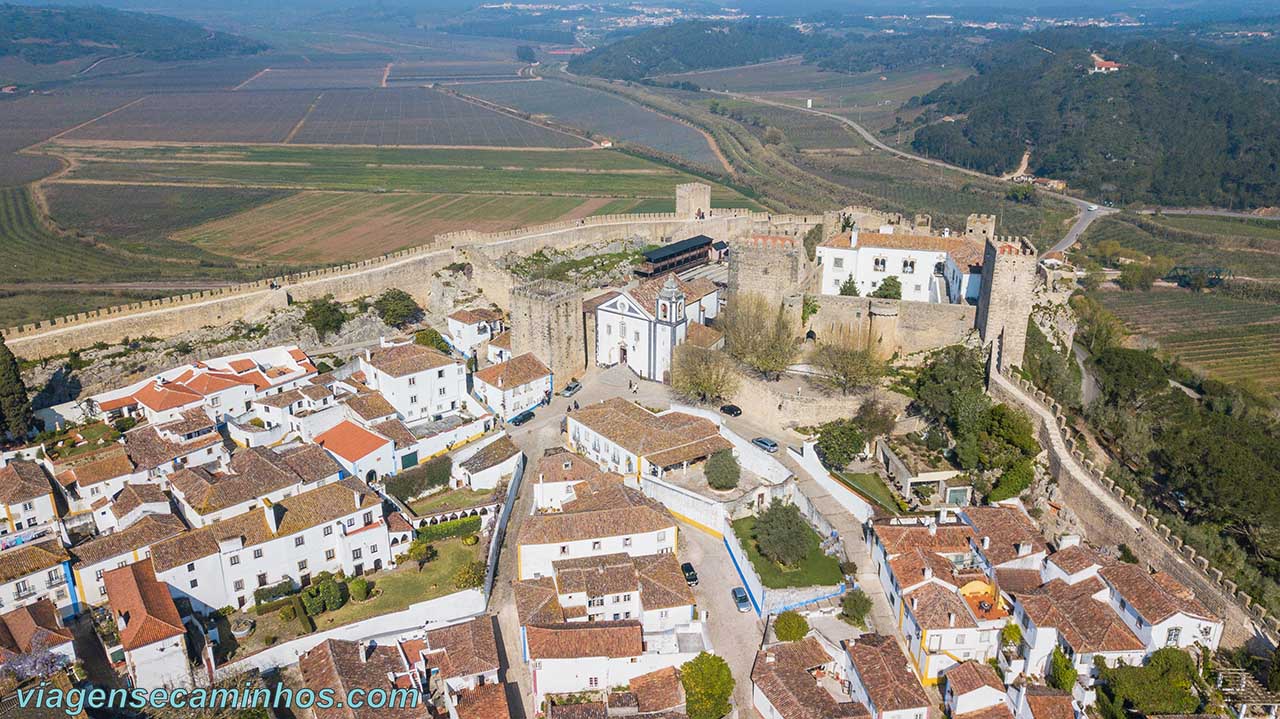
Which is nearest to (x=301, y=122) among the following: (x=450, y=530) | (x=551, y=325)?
(x=551, y=325)

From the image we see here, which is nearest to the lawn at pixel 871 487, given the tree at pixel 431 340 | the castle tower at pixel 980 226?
the castle tower at pixel 980 226

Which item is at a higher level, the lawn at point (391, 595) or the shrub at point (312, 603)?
the shrub at point (312, 603)

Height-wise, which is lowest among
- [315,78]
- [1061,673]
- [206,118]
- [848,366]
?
[1061,673]

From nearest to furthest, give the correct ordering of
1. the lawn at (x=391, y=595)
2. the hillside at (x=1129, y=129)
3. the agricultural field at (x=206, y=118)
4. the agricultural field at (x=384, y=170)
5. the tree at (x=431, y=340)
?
the lawn at (x=391, y=595) → the tree at (x=431, y=340) → the agricultural field at (x=384, y=170) → the hillside at (x=1129, y=129) → the agricultural field at (x=206, y=118)

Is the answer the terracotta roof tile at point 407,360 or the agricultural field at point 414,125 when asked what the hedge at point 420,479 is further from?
the agricultural field at point 414,125

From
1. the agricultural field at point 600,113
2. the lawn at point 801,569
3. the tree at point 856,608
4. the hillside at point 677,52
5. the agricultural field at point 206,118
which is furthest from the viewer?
the hillside at point 677,52

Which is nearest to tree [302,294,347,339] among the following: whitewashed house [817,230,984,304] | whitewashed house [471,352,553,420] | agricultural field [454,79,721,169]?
whitewashed house [471,352,553,420]

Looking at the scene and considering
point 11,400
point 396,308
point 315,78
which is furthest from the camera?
point 315,78

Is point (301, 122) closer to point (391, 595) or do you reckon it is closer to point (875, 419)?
point (391, 595)
